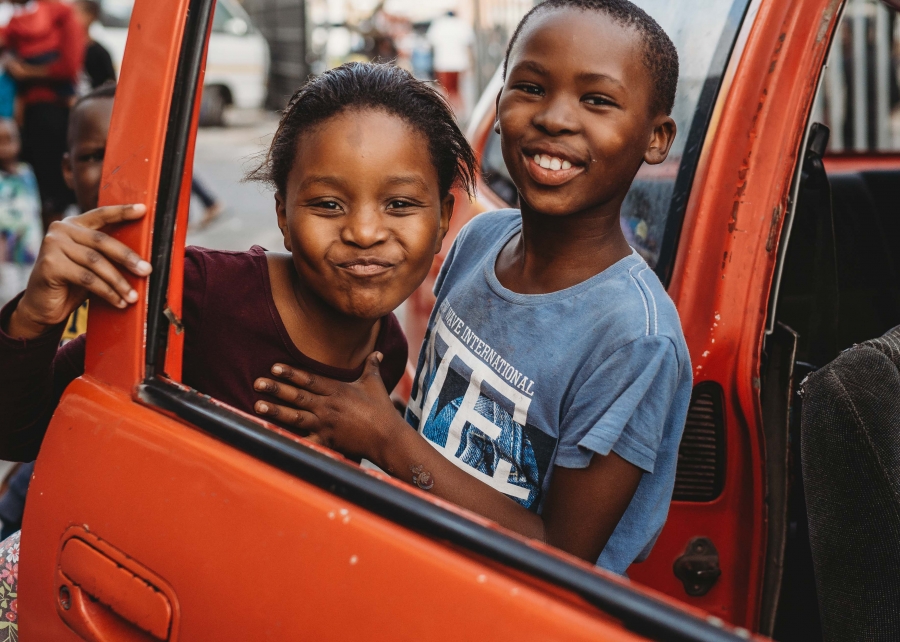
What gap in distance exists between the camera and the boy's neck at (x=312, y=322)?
5.29 ft

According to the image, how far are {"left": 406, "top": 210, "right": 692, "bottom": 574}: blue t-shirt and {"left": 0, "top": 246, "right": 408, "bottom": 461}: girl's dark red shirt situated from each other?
0.26 metres

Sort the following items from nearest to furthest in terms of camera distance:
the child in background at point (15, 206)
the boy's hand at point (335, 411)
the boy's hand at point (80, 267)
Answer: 1. the boy's hand at point (80, 267)
2. the boy's hand at point (335, 411)
3. the child in background at point (15, 206)

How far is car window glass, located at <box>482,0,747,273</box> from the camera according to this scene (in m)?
1.92

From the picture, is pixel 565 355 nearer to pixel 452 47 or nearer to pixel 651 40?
pixel 651 40

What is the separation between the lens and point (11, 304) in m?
1.36

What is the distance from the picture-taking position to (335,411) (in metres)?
1.39

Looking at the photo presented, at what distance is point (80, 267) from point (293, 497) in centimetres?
50

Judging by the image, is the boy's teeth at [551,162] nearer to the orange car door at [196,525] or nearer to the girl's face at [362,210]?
the girl's face at [362,210]

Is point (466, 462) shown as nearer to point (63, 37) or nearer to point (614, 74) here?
point (614, 74)

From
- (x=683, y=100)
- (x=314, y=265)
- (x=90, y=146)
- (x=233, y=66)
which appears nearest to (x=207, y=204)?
(x=90, y=146)

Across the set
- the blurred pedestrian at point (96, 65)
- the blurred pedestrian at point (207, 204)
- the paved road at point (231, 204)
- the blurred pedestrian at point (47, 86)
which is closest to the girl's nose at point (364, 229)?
the paved road at point (231, 204)

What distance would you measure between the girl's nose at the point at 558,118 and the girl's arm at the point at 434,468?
510mm

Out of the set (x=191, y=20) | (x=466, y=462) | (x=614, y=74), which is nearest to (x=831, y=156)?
(x=614, y=74)

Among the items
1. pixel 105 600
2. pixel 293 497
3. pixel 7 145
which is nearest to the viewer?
pixel 293 497
